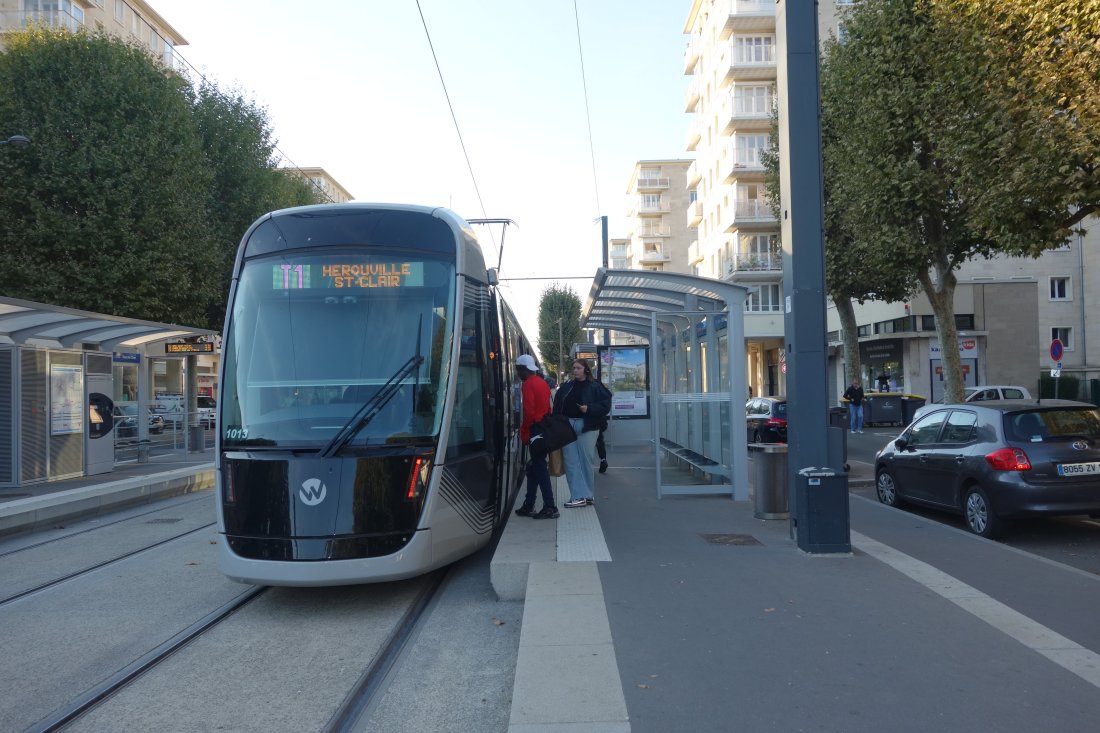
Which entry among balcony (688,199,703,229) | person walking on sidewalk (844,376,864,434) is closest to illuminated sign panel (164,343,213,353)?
person walking on sidewalk (844,376,864,434)

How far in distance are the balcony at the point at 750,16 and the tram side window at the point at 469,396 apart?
44.2 m

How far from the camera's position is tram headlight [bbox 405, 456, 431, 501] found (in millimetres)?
6664

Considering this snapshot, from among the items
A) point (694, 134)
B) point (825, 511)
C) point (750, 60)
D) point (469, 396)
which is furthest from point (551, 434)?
point (694, 134)

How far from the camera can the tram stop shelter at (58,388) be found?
48.4 ft

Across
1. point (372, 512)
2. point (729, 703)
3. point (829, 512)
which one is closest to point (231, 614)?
point (372, 512)

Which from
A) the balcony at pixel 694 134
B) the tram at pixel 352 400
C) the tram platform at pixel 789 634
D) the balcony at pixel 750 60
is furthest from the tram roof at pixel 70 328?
the balcony at pixel 694 134

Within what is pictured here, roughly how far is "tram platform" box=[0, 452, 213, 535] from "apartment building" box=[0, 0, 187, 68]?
80.2 ft

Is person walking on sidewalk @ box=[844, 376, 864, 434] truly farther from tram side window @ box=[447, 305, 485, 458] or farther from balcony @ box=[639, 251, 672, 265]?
balcony @ box=[639, 251, 672, 265]

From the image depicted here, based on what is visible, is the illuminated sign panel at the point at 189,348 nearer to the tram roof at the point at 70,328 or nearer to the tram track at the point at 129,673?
the tram roof at the point at 70,328

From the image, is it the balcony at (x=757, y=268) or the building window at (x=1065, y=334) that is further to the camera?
the balcony at (x=757, y=268)

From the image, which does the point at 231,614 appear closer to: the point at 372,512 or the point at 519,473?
the point at 372,512

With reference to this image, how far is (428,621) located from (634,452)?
1548 cm

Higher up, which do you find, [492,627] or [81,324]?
[81,324]

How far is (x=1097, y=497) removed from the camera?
9.12 m
